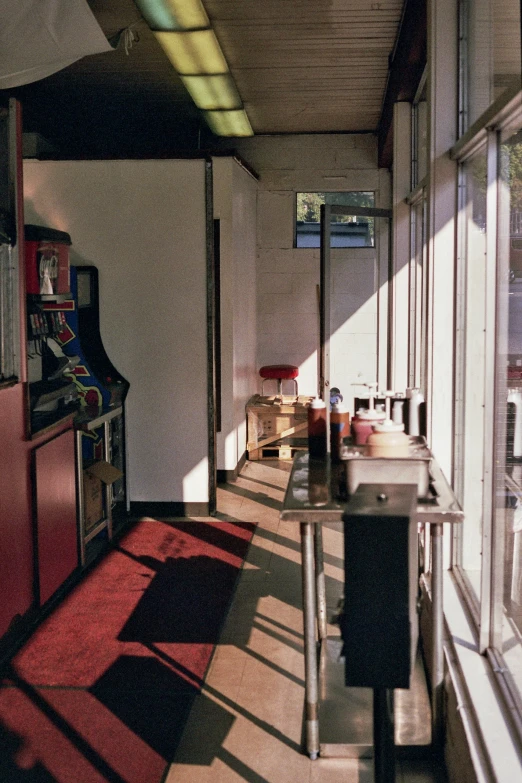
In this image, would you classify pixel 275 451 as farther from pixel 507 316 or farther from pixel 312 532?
pixel 507 316

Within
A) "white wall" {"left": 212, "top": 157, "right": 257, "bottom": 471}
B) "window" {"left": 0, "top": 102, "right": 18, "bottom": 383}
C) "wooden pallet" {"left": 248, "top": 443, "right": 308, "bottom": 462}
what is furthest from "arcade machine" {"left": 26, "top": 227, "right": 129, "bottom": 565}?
"wooden pallet" {"left": 248, "top": 443, "right": 308, "bottom": 462}

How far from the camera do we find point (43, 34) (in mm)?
4516

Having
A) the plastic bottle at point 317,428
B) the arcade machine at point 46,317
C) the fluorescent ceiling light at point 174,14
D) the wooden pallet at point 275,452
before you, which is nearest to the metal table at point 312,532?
the plastic bottle at point 317,428

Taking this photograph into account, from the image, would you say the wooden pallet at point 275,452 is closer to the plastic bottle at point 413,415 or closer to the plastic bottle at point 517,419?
the plastic bottle at point 517,419

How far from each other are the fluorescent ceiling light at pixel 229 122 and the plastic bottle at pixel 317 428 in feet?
16.8

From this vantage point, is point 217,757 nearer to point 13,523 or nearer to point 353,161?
point 13,523

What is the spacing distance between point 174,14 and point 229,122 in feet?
11.4

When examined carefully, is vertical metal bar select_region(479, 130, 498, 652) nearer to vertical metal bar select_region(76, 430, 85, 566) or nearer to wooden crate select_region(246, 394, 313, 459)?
vertical metal bar select_region(76, 430, 85, 566)

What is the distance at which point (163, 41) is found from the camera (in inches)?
230

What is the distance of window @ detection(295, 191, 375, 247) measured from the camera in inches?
397

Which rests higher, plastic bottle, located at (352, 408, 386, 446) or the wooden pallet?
plastic bottle, located at (352, 408, 386, 446)

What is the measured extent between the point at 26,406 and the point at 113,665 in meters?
1.33

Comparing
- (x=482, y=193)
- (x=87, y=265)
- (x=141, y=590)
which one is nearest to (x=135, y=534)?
(x=141, y=590)

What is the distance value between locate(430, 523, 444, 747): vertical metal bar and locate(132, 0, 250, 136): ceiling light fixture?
3.60 metres
